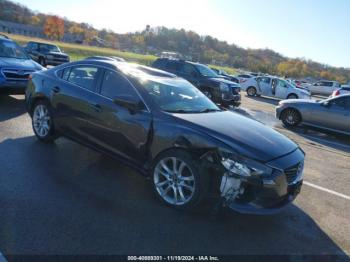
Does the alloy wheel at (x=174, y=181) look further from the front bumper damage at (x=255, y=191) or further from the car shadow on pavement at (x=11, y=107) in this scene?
the car shadow on pavement at (x=11, y=107)

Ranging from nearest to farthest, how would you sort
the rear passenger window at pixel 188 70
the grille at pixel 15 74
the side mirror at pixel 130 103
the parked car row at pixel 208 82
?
the side mirror at pixel 130 103, the grille at pixel 15 74, the parked car row at pixel 208 82, the rear passenger window at pixel 188 70

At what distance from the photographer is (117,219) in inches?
Result: 140

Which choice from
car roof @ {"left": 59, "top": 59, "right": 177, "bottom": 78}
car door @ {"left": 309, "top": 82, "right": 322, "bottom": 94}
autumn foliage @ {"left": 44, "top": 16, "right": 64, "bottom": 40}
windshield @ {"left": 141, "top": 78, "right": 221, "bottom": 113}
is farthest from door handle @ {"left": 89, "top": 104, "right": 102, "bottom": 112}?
autumn foliage @ {"left": 44, "top": 16, "right": 64, "bottom": 40}

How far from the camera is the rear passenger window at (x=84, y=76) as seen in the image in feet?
16.4

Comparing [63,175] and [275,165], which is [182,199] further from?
[63,175]

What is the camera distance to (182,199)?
387 centimetres

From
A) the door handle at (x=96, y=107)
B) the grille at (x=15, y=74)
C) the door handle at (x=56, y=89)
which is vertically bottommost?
the grille at (x=15, y=74)

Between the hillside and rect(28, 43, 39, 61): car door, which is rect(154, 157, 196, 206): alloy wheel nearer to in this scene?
rect(28, 43, 39, 61): car door

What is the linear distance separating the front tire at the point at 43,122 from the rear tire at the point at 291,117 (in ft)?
27.6

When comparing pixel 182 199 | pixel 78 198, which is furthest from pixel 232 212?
pixel 78 198

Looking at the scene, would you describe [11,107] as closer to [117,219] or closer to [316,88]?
[117,219]

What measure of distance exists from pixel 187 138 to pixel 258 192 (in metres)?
1.01

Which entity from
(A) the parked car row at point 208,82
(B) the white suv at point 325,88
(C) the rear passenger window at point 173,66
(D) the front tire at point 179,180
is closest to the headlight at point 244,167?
(D) the front tire at point 179,180

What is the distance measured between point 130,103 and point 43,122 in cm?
241
